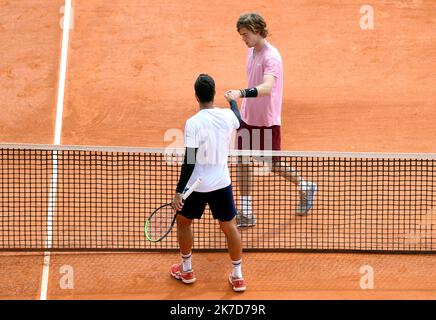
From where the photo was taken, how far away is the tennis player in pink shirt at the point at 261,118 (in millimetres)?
8117

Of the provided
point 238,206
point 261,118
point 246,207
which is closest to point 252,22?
point 261,118

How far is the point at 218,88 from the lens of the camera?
35.8 feet

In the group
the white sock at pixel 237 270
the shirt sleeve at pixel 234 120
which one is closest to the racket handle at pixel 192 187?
the shirt sleeve at pixel 234 120

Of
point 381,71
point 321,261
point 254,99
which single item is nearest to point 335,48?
point 381,71

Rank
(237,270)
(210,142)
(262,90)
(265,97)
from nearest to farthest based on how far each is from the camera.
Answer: (210,142)
(237,270)
(262,90)
(265,97)

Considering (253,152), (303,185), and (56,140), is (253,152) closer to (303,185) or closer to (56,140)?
(303,185)

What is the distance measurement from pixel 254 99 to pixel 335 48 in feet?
11.5

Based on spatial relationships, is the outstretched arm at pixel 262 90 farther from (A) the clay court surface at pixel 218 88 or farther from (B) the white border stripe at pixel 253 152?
(A) the clay court surface at pixel 218 88

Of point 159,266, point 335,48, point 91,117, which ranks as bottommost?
point 159,266

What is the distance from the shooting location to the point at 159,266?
26.2 feet

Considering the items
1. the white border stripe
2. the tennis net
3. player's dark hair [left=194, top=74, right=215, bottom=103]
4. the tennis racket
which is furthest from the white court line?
player's dark hair [left=194, top=74, right=215, bottom=103]

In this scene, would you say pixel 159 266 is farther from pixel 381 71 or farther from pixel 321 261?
→ pixel 381 71

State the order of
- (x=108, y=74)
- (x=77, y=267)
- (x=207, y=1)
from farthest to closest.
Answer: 1. (x=207, y=1)
2. (x=108, y=74)
3. (x=77, y=267)

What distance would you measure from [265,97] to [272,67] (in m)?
0.34
